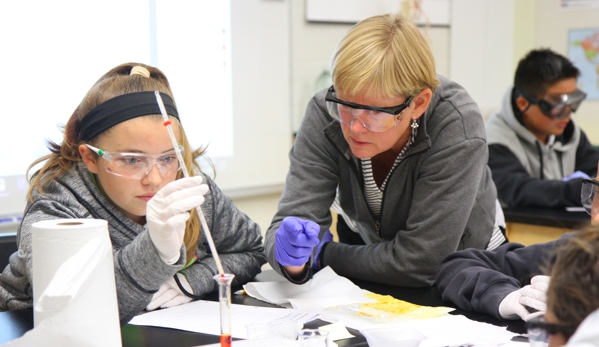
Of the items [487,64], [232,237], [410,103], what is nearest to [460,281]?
[410,103]

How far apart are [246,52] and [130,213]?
1.85 metres

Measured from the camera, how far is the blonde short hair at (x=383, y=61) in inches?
58.2

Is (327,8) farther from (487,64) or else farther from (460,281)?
(460,281)

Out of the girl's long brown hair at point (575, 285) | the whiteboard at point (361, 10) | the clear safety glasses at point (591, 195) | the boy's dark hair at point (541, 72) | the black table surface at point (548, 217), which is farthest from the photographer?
the whiteboard at point (361, 10)

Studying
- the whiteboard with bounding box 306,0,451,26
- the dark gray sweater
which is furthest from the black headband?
the whiteboard with bounding box 306,0,451,26

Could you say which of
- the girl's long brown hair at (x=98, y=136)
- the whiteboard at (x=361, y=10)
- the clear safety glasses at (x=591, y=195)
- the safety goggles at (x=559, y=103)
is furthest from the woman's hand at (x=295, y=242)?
the whiteboard at (x=361, y=10)

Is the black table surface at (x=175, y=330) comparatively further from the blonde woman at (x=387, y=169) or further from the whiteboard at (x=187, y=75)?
the whiteboard at (x=187, y=75)

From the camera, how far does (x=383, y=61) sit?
1483 mm

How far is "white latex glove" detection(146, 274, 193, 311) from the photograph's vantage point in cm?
141

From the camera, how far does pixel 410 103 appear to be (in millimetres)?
1551

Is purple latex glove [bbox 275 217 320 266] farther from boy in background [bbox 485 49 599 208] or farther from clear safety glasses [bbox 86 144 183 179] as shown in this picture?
boy in background [bbox 485 49 599 208]

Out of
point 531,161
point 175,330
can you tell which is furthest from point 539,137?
point 175,330

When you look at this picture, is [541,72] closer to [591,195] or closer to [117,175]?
[591,195]

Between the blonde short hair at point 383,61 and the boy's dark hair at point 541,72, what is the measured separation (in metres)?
1.73
